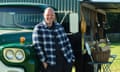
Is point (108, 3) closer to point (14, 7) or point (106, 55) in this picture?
point (106, 55)

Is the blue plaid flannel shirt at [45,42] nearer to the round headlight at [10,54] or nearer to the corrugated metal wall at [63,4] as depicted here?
the round headlight at [10,54]

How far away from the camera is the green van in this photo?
653 cm

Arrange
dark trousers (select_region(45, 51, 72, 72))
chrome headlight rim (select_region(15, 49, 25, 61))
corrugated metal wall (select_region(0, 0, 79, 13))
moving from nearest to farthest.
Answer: chrome headlight rim (select_region(15, 49, 25, 61))
dark trousers (select_region(45, 51, 72, 72))
corrugated metal wall (select_region(0, 0, 79, 13))

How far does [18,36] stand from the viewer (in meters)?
7.14

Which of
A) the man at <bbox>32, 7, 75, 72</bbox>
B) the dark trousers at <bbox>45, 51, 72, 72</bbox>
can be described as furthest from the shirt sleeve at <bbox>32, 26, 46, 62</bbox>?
the dark trousers at <bbox>45, 51, 72, 72</bbox>

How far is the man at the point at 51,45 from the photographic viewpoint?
6.59 metres

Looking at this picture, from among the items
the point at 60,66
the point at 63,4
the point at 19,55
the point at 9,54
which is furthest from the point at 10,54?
the point at 63,4

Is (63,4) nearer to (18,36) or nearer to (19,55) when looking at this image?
(18,36)

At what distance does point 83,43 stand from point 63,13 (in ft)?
2.47

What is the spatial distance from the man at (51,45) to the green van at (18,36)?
158 millimetres

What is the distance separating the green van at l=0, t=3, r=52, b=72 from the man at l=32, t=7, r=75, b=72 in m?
0.16

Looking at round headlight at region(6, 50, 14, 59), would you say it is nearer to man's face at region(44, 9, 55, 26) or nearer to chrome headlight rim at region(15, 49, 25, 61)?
chrome headlight rim at region(15, 49, 25, 61)

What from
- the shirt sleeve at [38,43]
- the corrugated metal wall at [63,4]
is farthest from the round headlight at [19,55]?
the corrugated metal wall at [63,4]

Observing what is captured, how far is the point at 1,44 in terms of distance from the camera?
6.92 meters
